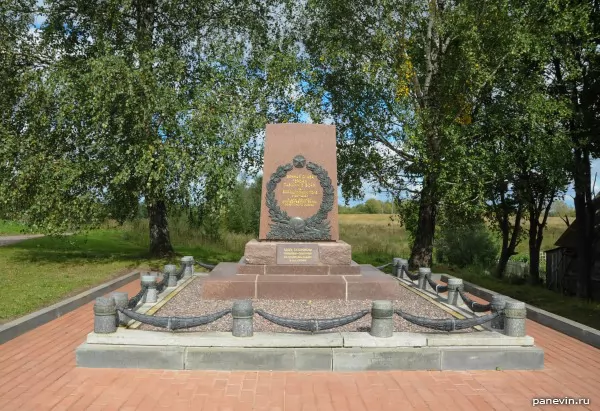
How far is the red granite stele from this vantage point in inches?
369

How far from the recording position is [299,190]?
10.5 meters

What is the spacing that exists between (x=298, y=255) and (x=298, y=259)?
3.4 inches

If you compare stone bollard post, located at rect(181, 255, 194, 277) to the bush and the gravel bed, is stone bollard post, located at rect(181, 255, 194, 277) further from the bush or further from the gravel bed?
the bush

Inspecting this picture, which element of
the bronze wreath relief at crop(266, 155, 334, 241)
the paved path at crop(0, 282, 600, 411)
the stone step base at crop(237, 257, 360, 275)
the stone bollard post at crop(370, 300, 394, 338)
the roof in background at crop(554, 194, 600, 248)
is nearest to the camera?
the paved path at crop(0, 282, 600, 411)

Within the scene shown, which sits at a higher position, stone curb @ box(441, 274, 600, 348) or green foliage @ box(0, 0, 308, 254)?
green foliage @ box(0, 0, 308, 254)

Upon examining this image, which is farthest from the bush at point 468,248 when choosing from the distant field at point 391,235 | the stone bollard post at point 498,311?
the stone bollard post at point 498,311

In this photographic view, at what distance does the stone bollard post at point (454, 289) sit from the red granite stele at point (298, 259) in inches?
41.7

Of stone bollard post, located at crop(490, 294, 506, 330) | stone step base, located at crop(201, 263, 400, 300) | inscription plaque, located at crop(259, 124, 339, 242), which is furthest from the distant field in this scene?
stone bollard post, located at crop(490, 294, 506, 330)

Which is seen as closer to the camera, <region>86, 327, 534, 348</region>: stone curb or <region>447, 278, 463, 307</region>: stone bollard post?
<region>86, 327, 534, 348</region>: stone curb

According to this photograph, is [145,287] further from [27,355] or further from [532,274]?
[532,274]

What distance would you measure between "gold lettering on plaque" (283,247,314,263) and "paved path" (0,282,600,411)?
431cm

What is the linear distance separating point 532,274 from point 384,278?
43.2ft

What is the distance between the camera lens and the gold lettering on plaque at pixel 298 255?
10078 mm
